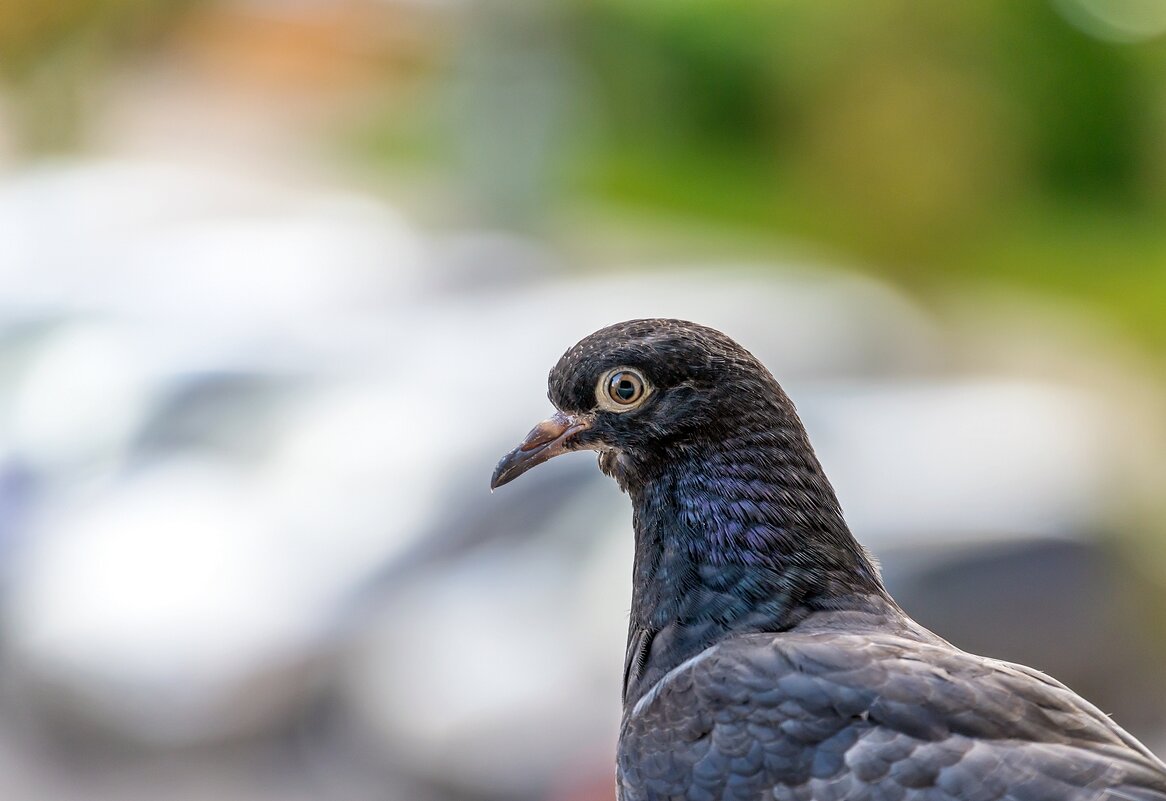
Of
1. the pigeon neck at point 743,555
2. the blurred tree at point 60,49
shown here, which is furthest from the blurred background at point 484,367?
the pigeon neck at point 743,555

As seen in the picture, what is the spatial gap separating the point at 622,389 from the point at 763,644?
0.51 metres

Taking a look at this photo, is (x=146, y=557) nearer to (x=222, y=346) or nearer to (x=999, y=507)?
(x=222, y=346)

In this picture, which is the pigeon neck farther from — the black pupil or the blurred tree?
the blurred tree

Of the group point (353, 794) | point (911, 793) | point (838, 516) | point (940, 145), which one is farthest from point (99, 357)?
point (940, 145)

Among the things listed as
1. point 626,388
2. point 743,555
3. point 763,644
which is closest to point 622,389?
point 626,388

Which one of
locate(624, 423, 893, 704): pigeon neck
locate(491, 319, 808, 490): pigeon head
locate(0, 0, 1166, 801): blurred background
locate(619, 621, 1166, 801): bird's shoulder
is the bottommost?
locate(619, 621, 1166, 801): bird's shoulder

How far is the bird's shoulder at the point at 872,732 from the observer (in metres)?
2.03

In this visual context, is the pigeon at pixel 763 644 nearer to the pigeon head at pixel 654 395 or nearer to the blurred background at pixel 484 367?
the pigeon head at pixel 654 395

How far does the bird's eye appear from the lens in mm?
2490

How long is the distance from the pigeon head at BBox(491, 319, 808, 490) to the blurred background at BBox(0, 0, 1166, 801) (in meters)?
2.59

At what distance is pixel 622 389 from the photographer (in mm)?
2506

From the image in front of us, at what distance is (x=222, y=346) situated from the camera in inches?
303

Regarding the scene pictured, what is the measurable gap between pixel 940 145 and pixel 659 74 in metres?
5.30

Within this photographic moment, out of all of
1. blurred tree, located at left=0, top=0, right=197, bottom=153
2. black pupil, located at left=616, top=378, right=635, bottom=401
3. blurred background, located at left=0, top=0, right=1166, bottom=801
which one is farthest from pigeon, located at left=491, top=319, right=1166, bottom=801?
blurred tree, located at left=0, top=0, right=197, bottom=153
